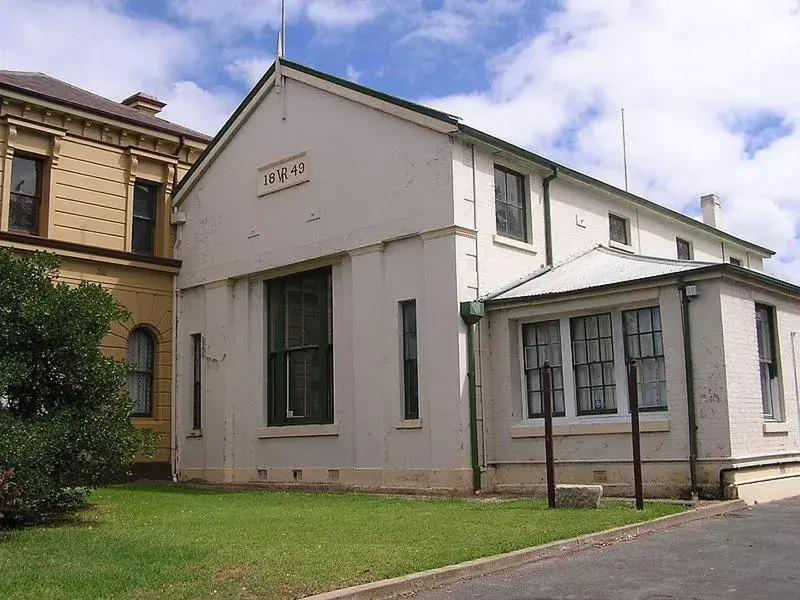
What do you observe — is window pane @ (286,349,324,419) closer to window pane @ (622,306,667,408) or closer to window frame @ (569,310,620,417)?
window frame @ (569,310,620,417)

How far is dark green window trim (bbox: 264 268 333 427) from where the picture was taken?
1914cm

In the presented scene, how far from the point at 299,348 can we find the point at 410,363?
11.4 ft

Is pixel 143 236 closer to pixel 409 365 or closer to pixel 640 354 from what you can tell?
pixel 409 365

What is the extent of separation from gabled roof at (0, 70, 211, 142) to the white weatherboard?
3.57 m

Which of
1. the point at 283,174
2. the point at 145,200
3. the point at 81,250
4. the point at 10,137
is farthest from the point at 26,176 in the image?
the point at 283,174

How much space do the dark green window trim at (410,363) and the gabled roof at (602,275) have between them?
5.06ft

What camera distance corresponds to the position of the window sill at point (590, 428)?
586 inches

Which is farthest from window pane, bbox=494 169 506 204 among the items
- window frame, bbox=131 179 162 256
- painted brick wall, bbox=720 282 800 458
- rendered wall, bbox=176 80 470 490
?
window frame, bbox=131 179 162 256

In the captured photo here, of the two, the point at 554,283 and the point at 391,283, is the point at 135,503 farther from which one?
the point at 554,283

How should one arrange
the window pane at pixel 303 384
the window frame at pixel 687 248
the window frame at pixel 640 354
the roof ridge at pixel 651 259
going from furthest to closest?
1. the window frame at pixel 687 248
2. the window pane at pixel 303 384
3. the roof ridge at pixel 651 259
4. the window frame at pixel 640 354

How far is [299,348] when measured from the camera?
19812 millimetres

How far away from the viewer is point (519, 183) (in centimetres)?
1869

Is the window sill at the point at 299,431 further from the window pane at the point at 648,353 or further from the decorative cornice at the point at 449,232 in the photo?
the window pane at the point at 648,353

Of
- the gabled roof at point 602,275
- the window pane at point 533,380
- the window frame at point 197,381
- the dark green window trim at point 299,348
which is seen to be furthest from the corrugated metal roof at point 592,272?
the window frame at point 197,381
